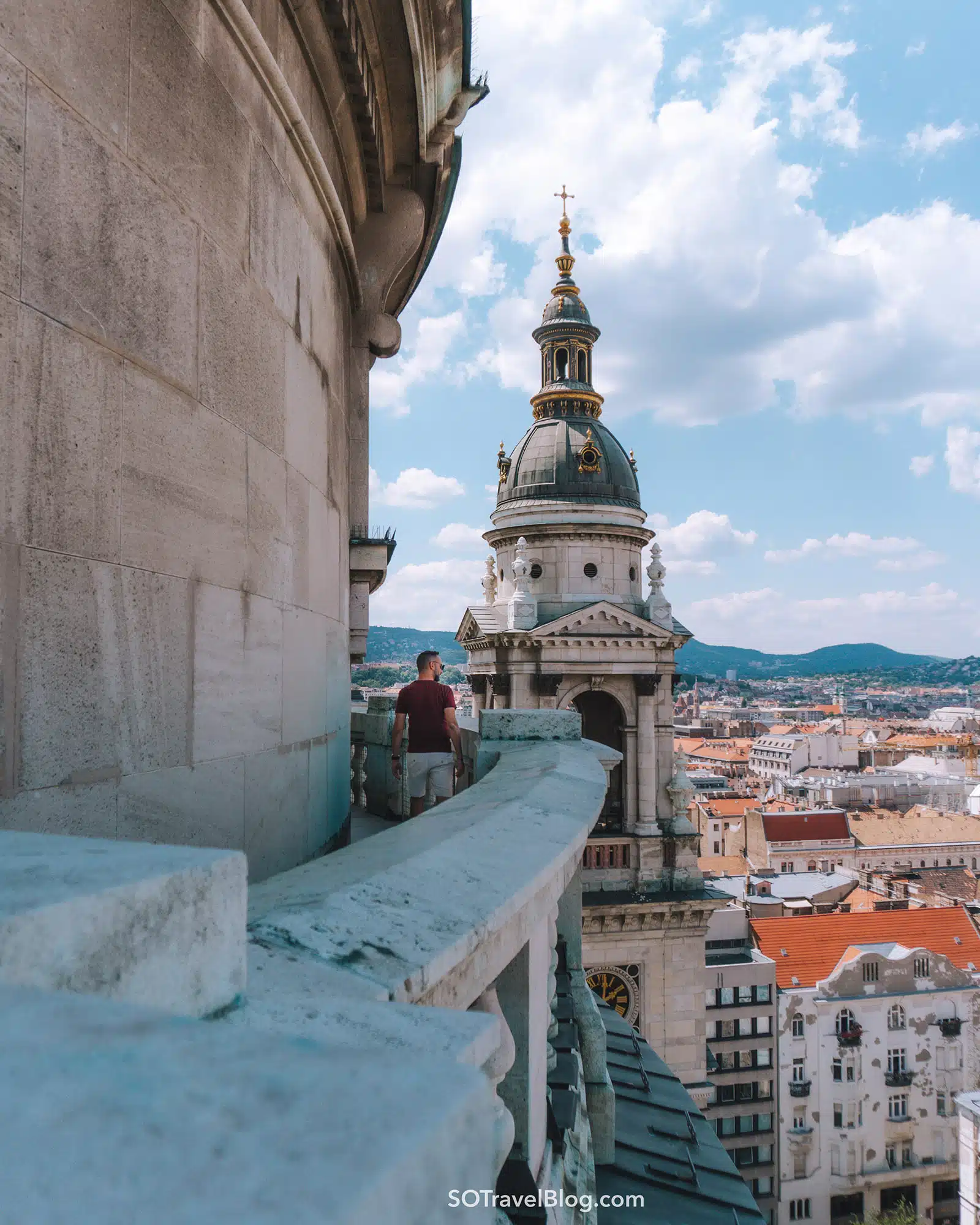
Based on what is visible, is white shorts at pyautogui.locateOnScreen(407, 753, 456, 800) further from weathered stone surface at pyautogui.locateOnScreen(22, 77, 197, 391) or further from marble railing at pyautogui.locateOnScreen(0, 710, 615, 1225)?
weathered stone surface at pyautogui.locateOnScreen(22, 77, 197, 391)

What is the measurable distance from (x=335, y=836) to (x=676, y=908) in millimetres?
21739

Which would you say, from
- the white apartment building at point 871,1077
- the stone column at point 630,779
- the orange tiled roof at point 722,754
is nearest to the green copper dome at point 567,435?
the stone column at point 630,779

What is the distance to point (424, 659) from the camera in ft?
20.8

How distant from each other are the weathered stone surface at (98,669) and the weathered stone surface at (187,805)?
6 cm

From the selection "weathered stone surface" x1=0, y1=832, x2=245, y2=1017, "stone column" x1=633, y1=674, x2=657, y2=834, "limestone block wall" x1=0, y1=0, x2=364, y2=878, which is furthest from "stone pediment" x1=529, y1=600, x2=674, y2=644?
"weathered stone surface" x1=0, y1=832, x2=245, y2=1017

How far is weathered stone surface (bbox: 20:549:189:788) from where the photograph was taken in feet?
8.07

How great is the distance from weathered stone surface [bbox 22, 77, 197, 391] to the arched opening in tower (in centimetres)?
2288

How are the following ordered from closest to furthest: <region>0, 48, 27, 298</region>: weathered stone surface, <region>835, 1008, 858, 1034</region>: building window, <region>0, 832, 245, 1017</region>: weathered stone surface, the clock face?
1. <region>0, 832, 245, 1017</region>: weathered stone surface
2. <region>0, 48, 27, 298</region>: weathered stone surface
3. the clock face
4. <region>835, 1008, 858, 1034</region>: building window

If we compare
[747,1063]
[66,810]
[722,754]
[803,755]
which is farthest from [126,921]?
[722,754]

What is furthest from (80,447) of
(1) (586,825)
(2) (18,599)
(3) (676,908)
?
(3) (676,908)

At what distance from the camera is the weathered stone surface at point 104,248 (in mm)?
2502

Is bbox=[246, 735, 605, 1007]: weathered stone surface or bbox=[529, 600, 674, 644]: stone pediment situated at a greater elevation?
bbox=[529, 600, 674, 644]: stone pediment

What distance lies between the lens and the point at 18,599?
2.40 metres

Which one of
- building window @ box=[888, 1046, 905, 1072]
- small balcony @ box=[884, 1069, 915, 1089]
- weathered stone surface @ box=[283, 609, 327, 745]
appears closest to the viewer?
weathered stone surface @ box=[283, 609, 327, 745]
